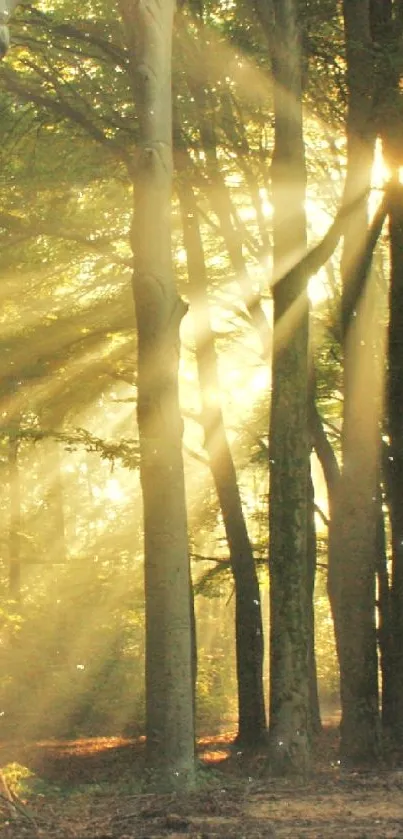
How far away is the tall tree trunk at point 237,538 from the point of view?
21.0 meters

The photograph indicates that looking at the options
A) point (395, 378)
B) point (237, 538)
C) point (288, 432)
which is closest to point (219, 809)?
point (288, 432)

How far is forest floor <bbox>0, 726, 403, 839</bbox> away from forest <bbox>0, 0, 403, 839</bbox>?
7 cm

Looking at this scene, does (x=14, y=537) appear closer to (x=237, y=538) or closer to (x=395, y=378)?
(x=237, y=538)

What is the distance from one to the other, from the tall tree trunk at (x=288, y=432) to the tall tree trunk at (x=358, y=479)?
1.00 metres

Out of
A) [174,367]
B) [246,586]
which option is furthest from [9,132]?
[246,586]

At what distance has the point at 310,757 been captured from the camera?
46.0 ft

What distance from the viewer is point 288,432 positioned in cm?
1453

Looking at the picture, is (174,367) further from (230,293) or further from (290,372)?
(230,293)

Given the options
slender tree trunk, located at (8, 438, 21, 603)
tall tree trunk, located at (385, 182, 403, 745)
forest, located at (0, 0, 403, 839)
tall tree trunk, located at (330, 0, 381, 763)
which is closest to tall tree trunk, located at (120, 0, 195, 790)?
forest, located at (0, 0, 403, 839)

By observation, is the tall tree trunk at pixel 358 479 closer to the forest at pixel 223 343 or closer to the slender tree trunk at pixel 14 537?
the forest at pixel 223 343

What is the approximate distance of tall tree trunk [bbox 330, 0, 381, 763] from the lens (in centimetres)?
1554

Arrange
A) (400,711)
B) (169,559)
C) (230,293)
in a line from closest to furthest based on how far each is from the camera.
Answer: (169,559)
(400,711)
(230,293)

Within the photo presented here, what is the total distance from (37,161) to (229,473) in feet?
20.2

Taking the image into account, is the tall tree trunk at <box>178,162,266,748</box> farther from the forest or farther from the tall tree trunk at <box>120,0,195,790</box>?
the tall tree trunk at <box>120,0,195,790</box>
